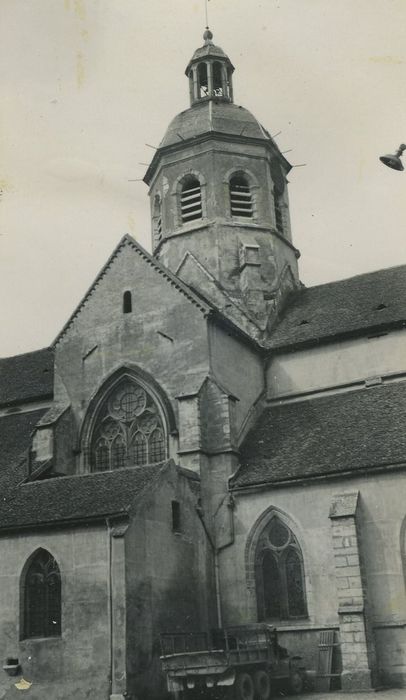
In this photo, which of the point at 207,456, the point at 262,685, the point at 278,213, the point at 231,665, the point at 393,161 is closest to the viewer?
the point at 393,161

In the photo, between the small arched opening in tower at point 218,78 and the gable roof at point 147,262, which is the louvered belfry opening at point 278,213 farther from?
the gable roof at point 147,262

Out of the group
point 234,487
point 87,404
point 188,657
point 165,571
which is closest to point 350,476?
point 234,487

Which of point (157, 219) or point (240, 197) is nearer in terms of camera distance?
point (240, 197)

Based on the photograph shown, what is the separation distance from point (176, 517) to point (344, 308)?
12.5 m

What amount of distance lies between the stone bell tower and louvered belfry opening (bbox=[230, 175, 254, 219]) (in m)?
0.04

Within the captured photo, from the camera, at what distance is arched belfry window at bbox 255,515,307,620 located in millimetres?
24469

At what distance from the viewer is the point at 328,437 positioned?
86.8 feet

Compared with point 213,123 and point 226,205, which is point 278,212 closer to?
point 226,205

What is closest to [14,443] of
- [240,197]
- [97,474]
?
[97,474]

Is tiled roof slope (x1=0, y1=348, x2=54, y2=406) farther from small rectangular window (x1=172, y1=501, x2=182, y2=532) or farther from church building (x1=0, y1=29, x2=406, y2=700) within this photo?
small rectangular window (x1=172, y1=501, x2=182, y2=532)

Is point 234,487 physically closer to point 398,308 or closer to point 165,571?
point 165,571

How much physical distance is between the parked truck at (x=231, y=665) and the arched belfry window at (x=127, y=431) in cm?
700

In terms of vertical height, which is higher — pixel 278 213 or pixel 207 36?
pixel 207 36

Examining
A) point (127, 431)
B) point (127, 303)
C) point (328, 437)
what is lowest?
point (328, 437)
